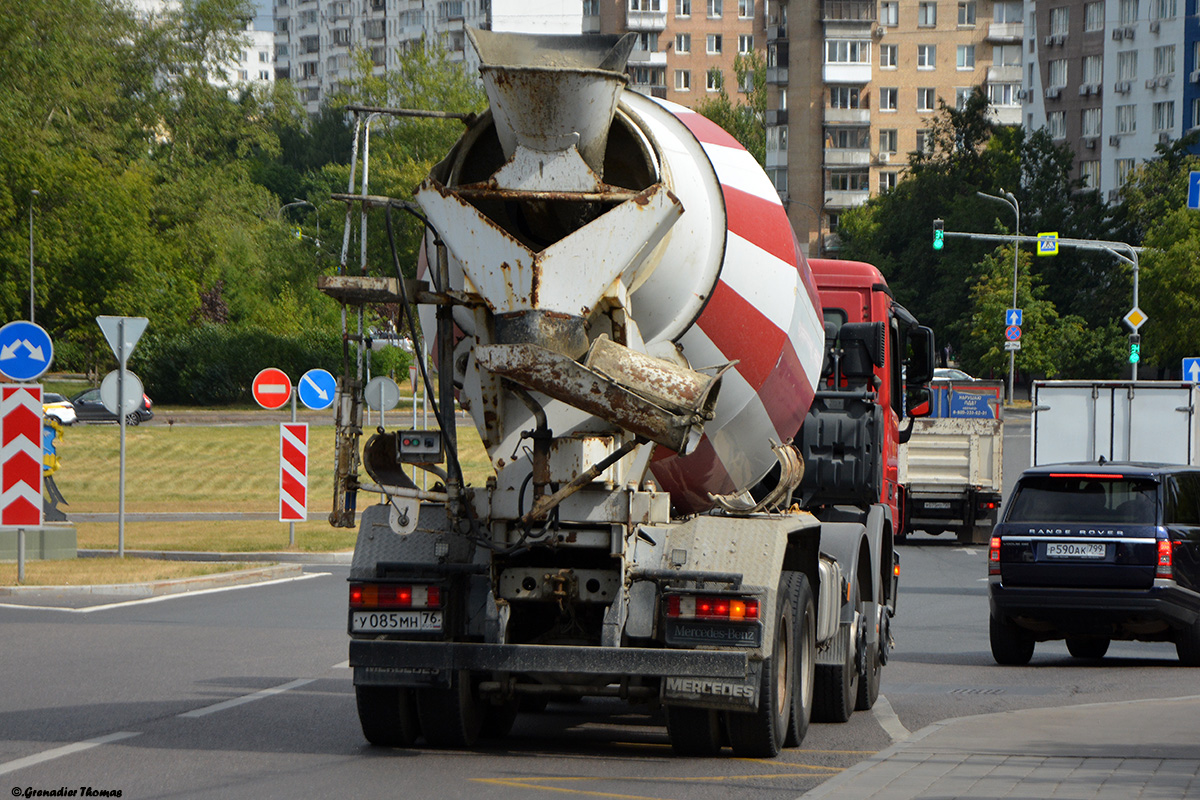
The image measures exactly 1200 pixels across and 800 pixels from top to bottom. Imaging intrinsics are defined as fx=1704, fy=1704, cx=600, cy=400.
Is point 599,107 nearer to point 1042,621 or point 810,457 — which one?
point 810,457

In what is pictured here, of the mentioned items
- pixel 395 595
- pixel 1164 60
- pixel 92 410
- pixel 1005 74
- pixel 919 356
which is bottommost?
pixel 92 410

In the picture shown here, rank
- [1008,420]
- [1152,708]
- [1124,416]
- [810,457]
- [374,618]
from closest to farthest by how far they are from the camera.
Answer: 1. [374,618]
2. [1152,708]
3. [810,457]
4. [1124,416]
5. [1008,420]

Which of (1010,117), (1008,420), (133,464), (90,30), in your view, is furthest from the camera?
(1010,117)

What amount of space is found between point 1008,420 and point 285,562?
49.4 m

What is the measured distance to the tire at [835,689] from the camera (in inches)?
414

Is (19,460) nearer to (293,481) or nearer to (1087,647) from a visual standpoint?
(293,481)

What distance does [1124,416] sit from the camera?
25.6 meters

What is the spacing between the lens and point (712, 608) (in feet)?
27.1

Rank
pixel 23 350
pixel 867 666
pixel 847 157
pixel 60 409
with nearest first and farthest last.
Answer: pixel 867 666
pixel 23 350
pixel 60 409
pixel 847 157

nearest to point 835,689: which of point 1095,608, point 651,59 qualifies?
point 1095,608

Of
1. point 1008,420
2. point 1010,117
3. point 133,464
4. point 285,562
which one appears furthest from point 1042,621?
point 1010,117

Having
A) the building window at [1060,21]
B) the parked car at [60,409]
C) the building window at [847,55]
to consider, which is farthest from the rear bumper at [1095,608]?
the building window at [847,55]

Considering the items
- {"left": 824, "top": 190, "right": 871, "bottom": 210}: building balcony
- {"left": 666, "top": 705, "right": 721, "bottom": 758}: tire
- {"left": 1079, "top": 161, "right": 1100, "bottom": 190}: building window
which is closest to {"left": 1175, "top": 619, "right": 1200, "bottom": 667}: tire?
{"left": 666, "top": 705, "right": 721, "bottom": 758}: tire

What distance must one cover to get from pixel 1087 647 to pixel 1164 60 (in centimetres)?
8781
